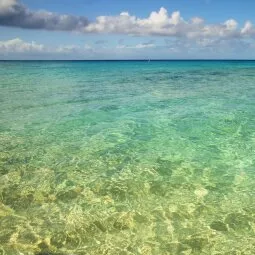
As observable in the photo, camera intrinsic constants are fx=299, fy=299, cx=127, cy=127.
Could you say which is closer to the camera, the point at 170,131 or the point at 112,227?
the point at 112,227

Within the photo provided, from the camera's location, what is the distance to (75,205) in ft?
25.3

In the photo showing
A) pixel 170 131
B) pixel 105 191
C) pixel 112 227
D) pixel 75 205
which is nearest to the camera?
pixel 112 227

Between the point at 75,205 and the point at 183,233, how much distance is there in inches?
112

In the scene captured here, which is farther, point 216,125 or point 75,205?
point 216,125

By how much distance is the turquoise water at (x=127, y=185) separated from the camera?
6.31 m

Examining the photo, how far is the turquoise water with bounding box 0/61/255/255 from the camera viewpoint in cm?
631

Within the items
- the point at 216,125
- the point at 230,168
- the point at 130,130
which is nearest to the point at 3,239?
the point at 230,168

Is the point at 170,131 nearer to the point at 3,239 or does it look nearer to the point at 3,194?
the point at 3,194

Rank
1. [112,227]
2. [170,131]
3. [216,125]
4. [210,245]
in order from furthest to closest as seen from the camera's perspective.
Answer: [216,125] → [170,131] → [112,227] → [210,245]

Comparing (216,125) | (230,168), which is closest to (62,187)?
(230,168)

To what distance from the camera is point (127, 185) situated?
8.78 m

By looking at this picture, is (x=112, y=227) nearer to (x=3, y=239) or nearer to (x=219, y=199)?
(x=3, y=239)

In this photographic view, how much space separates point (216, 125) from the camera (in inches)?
615

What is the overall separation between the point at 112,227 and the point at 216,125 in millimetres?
10455
